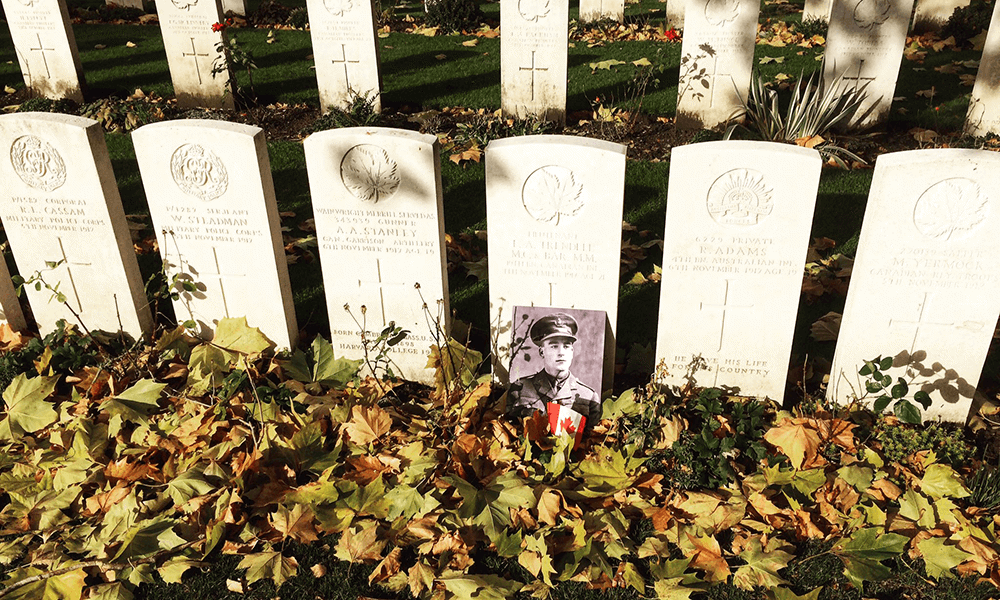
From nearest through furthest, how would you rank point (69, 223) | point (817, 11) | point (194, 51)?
1. point (69, 223)
2. point (194, 51)
3. point (817, 11)

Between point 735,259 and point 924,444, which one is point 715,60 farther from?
point 924,444

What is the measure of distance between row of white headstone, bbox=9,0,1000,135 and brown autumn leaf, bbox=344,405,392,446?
471 cm

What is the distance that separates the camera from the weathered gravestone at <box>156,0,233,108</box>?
779 cm

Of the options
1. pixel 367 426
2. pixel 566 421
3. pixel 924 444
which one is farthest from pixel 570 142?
pixel 924 444

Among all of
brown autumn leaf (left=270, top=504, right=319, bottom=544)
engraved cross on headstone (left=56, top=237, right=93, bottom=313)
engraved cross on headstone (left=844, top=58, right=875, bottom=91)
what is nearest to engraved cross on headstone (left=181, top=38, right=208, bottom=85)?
engraved cross on headstone (left=56, top=237, right=93, bottom=313)

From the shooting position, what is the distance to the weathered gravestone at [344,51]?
7.34 m

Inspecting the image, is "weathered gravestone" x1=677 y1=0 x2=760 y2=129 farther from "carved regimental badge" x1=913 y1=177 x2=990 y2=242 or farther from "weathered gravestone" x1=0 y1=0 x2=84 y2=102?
"weathered gravestone" x1=0 y1=0 x2=84 y2=102

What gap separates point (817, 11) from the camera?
1062cm

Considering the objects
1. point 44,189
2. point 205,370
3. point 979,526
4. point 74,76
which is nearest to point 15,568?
point 205,370

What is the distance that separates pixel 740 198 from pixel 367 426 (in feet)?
6.82

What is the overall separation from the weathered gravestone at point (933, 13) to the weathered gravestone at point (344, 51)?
771 centimetres

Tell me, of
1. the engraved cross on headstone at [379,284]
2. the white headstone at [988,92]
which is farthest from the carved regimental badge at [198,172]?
the white headstone at [988,92]

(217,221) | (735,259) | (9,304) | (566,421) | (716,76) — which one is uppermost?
(716,76)

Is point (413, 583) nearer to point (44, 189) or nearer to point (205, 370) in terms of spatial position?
point (205, 370)
